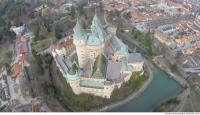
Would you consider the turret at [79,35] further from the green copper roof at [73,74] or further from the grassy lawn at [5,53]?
the grassy lawn at [5,53]

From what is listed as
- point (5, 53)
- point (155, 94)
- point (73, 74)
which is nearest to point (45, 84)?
point (73, 74)

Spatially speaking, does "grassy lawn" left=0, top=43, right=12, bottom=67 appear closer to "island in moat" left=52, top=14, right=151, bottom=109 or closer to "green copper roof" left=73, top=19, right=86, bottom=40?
"island in moat" left=52, top=14, right=151, bottom=109

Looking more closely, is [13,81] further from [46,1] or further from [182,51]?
[46,1]

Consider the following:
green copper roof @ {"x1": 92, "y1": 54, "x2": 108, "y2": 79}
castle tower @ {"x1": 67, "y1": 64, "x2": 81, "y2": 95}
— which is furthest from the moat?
castle tower @ {"x1": 67, "y1": 64, "x2": 81, "y2": 95}

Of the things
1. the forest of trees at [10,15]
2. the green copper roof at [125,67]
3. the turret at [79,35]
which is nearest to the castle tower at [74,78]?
the turret at [79,35]

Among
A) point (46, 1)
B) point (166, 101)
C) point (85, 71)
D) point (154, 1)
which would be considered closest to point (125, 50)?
point (85, 71)

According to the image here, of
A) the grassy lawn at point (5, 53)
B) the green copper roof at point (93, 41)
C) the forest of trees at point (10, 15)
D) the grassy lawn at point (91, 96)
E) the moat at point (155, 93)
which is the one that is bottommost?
the moat at point (155, 93)

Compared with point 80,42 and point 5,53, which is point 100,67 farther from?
point 5,53
